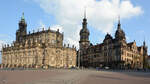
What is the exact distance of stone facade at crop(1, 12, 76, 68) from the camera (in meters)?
84.8

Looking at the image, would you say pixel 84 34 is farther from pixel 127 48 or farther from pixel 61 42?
pixel 127 48

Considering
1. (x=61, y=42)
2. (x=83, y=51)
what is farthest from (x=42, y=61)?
(x=83, y=51)

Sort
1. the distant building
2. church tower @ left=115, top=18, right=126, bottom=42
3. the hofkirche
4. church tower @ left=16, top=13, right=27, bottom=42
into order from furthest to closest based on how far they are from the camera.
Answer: church tower @ left=16, top=13, right=27, bottom=42 → church tower @ left=115, top=18, right=126, bottom=42 → the hofkirche → the distant building

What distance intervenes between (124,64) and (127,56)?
697 centimetres

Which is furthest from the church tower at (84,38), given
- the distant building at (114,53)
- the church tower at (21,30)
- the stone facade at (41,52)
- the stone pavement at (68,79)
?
the stone pavement at (68,79)

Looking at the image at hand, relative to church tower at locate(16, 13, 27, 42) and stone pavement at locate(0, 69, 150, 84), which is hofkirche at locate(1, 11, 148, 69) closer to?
church tower at locate(16, 13, 27, 42)

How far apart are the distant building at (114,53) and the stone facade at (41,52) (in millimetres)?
8969

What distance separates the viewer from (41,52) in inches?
3378

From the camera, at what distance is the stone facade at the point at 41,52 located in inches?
3339

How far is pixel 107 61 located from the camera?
296 feet

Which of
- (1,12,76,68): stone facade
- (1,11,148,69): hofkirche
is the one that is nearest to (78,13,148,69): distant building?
(1,11,148,69): hofkirche

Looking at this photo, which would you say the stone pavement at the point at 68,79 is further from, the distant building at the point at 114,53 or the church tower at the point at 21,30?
the church tower at the point at 21,30

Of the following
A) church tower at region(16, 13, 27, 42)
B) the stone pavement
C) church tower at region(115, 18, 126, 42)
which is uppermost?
church tower at region(16, 13, 27, 42)

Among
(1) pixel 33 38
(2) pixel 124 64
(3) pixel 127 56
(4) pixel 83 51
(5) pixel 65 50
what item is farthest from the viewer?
(4) pixel 83 51
